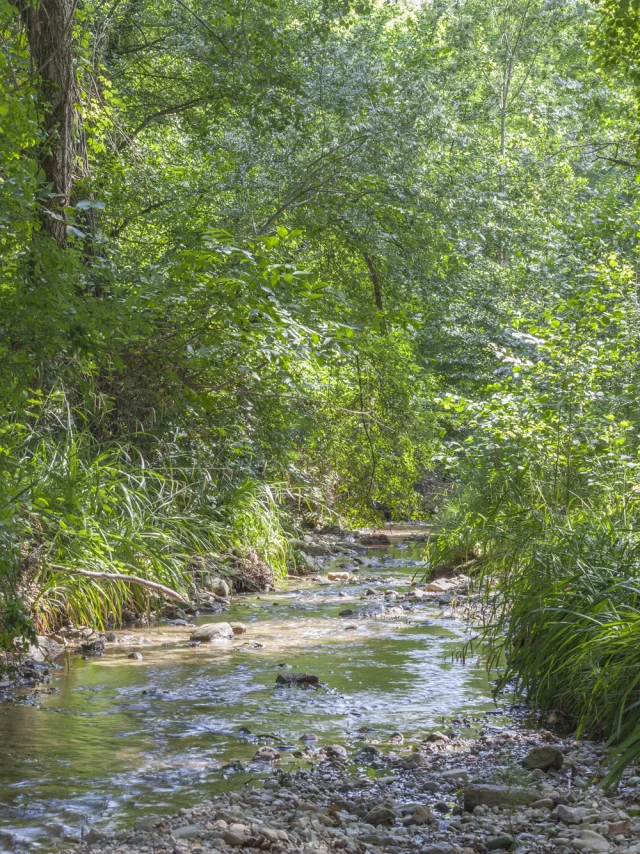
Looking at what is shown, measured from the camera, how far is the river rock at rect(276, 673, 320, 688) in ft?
20.4

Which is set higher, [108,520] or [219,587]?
[108,520]

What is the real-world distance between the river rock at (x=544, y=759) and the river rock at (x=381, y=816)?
2.96ft

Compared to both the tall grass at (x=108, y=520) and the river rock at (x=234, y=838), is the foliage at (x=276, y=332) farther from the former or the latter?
the river rock at (x=234, y=838)

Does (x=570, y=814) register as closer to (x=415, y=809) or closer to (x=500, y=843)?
(x=500, y=843)

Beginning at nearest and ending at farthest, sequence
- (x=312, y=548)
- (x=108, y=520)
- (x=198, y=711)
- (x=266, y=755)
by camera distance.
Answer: (x=266, y=755), (x=198, y=711), (x=108, y=520), (x=312, y=548)

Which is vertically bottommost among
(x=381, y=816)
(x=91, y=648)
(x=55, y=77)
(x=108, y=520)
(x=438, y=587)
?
(x=438, y=587)

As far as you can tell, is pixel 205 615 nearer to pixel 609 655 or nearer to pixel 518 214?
pixel 609 655

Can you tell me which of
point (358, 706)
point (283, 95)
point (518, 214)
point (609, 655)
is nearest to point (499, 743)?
point (609, 655)

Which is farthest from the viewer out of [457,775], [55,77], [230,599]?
[230,599]

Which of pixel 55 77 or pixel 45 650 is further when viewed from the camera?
pixel 55 77

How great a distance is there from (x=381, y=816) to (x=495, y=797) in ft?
1.70

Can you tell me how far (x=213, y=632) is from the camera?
7.87 m

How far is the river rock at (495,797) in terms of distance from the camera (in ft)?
12.7

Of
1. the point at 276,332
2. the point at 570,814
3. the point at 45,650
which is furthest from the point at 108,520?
the point at 570,814
